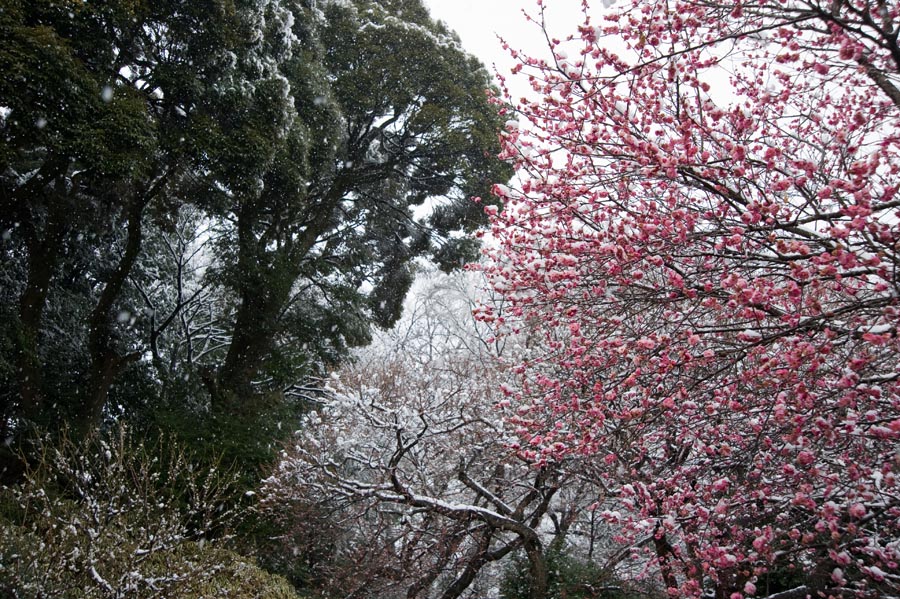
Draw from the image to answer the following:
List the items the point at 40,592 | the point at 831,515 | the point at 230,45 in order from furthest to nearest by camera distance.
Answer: the point at 230,45 < the point at 40,592 < the point at 831,515

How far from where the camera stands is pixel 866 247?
214 centimetres

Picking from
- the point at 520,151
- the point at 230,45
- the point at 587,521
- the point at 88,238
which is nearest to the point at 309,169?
the point at 230,45

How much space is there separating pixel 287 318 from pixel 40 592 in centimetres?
617

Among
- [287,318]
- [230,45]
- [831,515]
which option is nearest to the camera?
[831,515]

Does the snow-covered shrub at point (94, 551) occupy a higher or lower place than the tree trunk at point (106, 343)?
lower

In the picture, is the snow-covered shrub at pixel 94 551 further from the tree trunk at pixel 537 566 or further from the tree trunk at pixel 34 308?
the tree trunk at pixel 537 566

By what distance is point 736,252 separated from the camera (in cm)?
263

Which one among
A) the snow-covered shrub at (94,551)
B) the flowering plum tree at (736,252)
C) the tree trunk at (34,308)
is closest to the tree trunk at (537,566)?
the flowering plum tree at (736,252)

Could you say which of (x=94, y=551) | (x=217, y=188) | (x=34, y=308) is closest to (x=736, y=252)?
(x=94, y=551)

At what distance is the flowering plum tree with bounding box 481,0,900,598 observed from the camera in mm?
2271

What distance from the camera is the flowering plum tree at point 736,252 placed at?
7.45 ft

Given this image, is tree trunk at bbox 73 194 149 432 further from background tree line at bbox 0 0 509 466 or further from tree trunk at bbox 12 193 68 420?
tree trunk at bbox 12 193 68 420

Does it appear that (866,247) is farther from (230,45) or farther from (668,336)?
(230,45)

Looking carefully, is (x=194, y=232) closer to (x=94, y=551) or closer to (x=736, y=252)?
(x=94, y=551)
